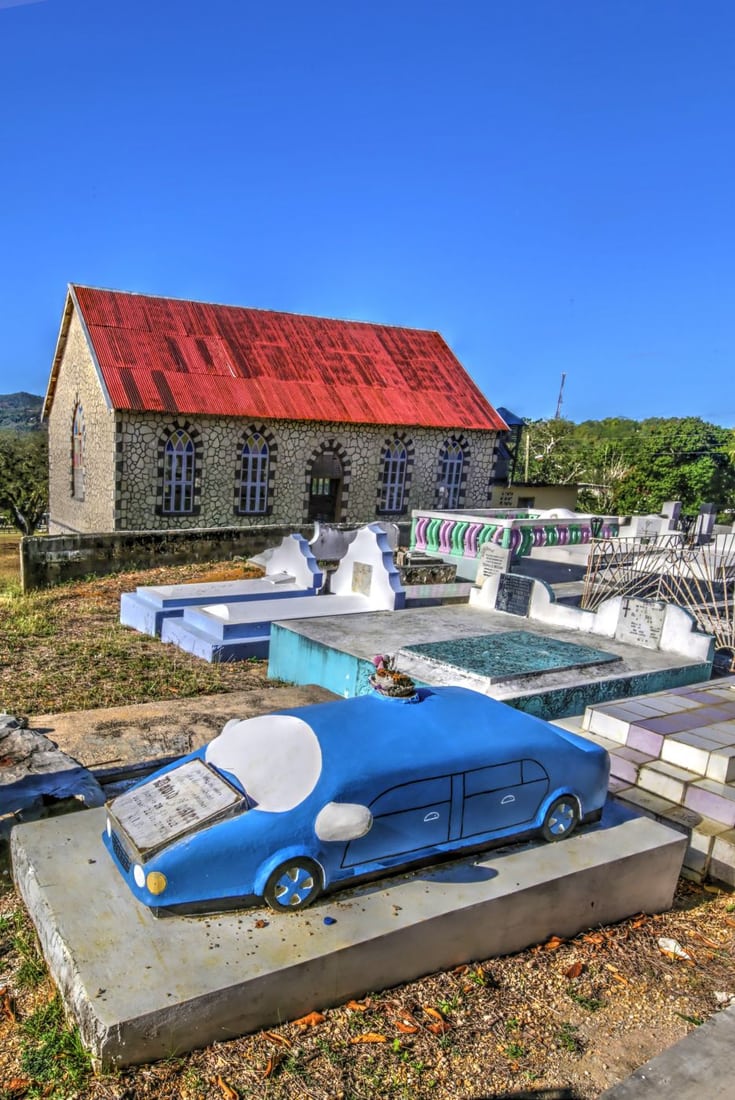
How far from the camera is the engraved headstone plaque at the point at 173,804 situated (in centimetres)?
402

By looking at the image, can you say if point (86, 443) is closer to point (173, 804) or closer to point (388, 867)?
point (173, 804)

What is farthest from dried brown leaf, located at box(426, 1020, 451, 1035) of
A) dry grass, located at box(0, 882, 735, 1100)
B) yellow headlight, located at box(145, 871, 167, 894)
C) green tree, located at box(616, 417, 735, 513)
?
green tree, located at box(616, 417, 735, 513)

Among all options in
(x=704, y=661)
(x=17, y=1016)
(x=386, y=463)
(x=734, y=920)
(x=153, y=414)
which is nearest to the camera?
(x=17, y=1016)

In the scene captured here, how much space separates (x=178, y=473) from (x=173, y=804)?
1773 centimetres

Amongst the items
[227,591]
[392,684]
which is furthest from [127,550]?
[392,684]

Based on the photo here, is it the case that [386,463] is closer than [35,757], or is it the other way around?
[35,757]

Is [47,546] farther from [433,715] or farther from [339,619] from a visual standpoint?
[433,715]

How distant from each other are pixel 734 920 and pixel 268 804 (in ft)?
11.9

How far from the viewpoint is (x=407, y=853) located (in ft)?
14.8

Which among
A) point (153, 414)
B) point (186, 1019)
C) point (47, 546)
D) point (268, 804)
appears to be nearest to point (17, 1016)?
point (186, 1019)

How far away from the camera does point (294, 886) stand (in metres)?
4.14

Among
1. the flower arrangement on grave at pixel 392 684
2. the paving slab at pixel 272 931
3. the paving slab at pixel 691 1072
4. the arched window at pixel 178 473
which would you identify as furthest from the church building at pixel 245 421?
the paving slab at pixel 691 1072

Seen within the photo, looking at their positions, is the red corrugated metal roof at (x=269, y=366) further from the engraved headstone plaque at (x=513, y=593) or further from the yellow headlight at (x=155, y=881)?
the yellow headlight at (x=155, y=881)

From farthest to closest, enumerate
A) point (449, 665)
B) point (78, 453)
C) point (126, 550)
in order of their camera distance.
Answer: point (78, 453), point (126, 550), point (449, 665)
